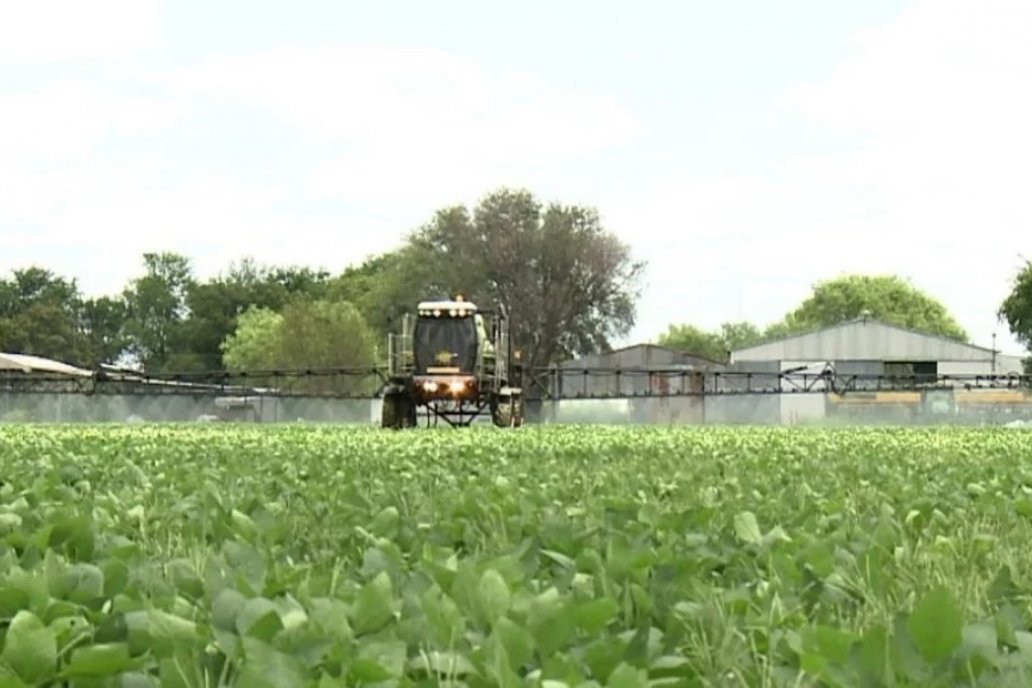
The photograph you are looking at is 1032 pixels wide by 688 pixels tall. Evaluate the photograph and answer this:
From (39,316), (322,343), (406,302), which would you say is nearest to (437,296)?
(406,302)

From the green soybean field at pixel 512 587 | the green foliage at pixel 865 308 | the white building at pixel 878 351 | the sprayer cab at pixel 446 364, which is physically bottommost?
the green soybean field at pixel 512 587

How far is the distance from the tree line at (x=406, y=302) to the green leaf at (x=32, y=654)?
3823cm

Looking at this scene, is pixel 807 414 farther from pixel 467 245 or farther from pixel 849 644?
pixel 849 644

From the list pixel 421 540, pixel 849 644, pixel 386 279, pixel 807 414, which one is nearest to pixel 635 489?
pixel 421 540

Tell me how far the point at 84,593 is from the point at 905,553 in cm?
227

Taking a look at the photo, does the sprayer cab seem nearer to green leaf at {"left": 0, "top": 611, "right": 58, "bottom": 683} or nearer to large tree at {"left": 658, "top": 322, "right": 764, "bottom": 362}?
green leaf at {"left": 0, "top": 611, "right": 58, "bottom": 683}

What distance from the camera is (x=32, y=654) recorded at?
6.75ft

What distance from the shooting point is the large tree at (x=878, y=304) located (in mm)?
128250

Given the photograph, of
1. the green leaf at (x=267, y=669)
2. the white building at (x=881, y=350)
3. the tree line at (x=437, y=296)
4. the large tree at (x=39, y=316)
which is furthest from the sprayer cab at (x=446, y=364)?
the large tree at (x=39, y=316)

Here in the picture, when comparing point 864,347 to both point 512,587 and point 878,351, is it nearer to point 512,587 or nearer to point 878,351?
point 878,351

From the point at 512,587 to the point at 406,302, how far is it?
249 ft

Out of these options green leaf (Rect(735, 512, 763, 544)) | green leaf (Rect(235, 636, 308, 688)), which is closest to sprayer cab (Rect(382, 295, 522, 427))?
green leaf (Rect(735, 512, 763, 544))

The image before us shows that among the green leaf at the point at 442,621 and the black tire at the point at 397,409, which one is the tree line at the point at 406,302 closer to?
the black tire at the point at 397,409

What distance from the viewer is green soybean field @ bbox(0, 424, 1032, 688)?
206cm
